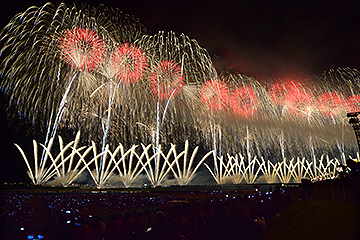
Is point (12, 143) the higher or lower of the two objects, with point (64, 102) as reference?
lower

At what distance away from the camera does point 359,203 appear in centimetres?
518

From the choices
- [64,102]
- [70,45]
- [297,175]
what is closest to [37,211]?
[70,45]

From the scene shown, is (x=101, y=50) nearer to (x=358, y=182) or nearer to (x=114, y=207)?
→ (x=114, y=207)

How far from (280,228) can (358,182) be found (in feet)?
8.51

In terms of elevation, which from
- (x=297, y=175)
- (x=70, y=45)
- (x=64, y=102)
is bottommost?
(x=297, y=175)

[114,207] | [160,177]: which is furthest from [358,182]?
[160,177]

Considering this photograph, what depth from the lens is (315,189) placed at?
13.2m

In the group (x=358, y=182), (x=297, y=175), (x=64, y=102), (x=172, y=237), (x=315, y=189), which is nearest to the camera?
(x=172, y=237)

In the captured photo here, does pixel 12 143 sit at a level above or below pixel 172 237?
above

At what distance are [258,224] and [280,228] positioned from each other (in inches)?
42.8

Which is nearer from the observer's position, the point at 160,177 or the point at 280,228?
the point at 280,228

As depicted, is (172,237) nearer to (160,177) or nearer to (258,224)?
(258,224)

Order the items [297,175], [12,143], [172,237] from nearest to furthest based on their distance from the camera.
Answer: [172,237] → [12,143] → [297,175]

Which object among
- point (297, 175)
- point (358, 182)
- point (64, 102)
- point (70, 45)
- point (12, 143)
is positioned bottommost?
point (297, 175)
